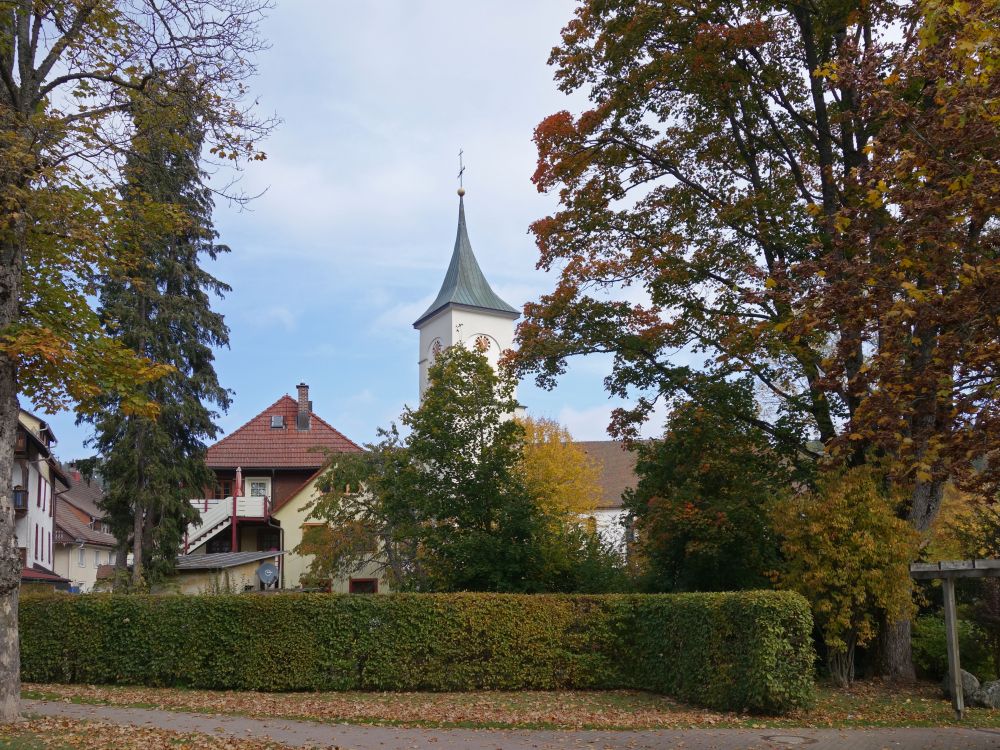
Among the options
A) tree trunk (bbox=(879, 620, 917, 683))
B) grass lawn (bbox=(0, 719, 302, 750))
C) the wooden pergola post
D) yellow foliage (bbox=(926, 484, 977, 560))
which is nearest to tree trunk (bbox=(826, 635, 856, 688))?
tree trunk (bbox=(879, 620, 917, 683))

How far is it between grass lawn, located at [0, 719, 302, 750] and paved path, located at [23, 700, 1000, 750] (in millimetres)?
919

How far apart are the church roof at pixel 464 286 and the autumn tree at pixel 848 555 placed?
52926 millimetres

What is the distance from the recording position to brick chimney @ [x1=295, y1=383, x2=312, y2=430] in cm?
4903

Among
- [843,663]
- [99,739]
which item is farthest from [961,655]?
[99,739]

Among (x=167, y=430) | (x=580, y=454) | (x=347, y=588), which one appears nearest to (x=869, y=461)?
(x=167, y=430)

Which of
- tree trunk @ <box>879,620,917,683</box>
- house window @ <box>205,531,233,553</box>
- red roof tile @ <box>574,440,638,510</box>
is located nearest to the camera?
tree trunk @ <box>879,620,917,683</box>

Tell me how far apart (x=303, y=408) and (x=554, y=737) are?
38999 millimetres

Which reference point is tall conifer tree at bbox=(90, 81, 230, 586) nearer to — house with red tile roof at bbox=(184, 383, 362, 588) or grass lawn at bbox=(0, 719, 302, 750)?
house with red tile roof at bbox=(184, 383, 362, 588)

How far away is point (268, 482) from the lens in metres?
46.9

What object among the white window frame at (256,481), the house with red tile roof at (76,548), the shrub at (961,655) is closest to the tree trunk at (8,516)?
the shrub at (961,655)

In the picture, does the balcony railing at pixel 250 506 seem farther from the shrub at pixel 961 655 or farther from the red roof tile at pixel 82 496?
the shrub at pixel 961 655

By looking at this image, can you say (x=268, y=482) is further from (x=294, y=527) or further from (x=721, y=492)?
(x=721, y=492)

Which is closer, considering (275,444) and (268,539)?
(268,539)

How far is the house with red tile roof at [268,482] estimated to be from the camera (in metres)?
42.9
